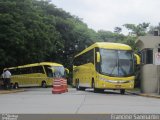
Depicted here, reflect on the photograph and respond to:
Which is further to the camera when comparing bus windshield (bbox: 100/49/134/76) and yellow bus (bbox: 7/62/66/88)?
yellow bus (bbox: 7/62/66/88)

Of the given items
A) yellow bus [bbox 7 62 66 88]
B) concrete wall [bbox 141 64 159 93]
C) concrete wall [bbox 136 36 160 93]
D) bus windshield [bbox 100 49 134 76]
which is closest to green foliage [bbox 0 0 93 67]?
yellow bus [bbox 7 62 66 88]

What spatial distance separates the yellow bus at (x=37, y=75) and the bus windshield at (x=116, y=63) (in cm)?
2820

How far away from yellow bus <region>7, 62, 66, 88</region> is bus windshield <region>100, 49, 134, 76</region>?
28.2m

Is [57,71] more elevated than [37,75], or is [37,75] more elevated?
[57,71]

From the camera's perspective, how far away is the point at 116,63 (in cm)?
3444

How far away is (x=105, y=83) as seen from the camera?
3412cm

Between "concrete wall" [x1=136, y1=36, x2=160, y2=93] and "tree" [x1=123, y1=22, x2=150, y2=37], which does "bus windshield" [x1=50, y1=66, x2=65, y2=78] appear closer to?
"tree" [x1=123, y1=22, x2=150, y2=37]

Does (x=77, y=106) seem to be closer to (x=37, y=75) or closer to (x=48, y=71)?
(x=48, y=71)

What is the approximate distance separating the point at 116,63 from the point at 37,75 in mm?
30063

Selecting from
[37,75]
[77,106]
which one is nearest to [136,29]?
[37,75]

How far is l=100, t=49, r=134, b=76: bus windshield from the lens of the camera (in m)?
34.4

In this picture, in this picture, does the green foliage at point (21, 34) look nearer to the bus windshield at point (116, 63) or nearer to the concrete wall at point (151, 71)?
the bus windshield at point (116, 63)

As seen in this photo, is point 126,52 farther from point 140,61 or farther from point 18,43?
point 18,43

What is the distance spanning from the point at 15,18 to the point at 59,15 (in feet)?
120
